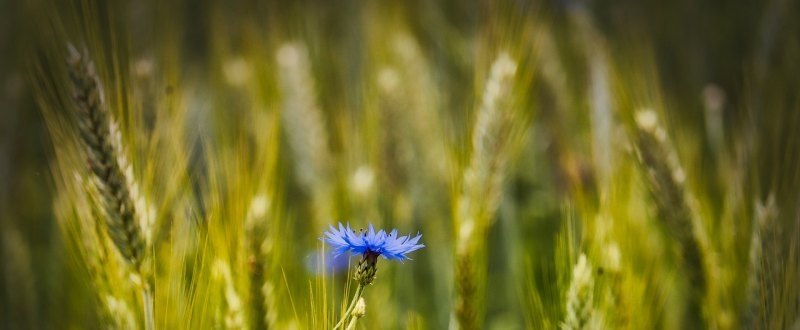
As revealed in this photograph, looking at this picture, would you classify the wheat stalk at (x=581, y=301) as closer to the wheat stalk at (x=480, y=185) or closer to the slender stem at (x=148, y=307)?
the wheat stalk at (x=480, y=185)

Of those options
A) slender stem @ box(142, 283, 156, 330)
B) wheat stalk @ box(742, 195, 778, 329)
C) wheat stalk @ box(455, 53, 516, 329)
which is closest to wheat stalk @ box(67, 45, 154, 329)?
slender stem @ box(142, 283, 156, 330)

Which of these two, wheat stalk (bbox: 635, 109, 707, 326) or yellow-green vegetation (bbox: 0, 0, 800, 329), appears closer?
yellow-green vegetation (bbox: 0, 0, 800, 329)

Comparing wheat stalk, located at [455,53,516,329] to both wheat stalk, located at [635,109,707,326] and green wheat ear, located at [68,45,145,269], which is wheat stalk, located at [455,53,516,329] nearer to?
wheat stalk, located at [635,109,707,326]

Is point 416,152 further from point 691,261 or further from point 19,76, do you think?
point 19,76

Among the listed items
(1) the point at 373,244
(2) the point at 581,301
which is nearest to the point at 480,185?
(2) the point at 581,301

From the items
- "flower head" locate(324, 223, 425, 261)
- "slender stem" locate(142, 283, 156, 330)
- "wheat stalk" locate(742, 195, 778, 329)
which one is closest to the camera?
"flower head" locate(324, 223, 425, 261)

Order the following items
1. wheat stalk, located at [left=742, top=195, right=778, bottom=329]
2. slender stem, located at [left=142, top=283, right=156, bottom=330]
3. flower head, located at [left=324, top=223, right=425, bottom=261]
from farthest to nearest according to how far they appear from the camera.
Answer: wheat stalk, located at [left=742, top=195, right=778, bottom=329]
slender stem, located at [left=142, top=283, right=156, bottom=330]
flower head, located at [left=324, top=223, right=425, bottom=261]

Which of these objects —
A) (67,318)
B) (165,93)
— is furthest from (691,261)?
(67,318)

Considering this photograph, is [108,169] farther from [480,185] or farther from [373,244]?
[480,185]
